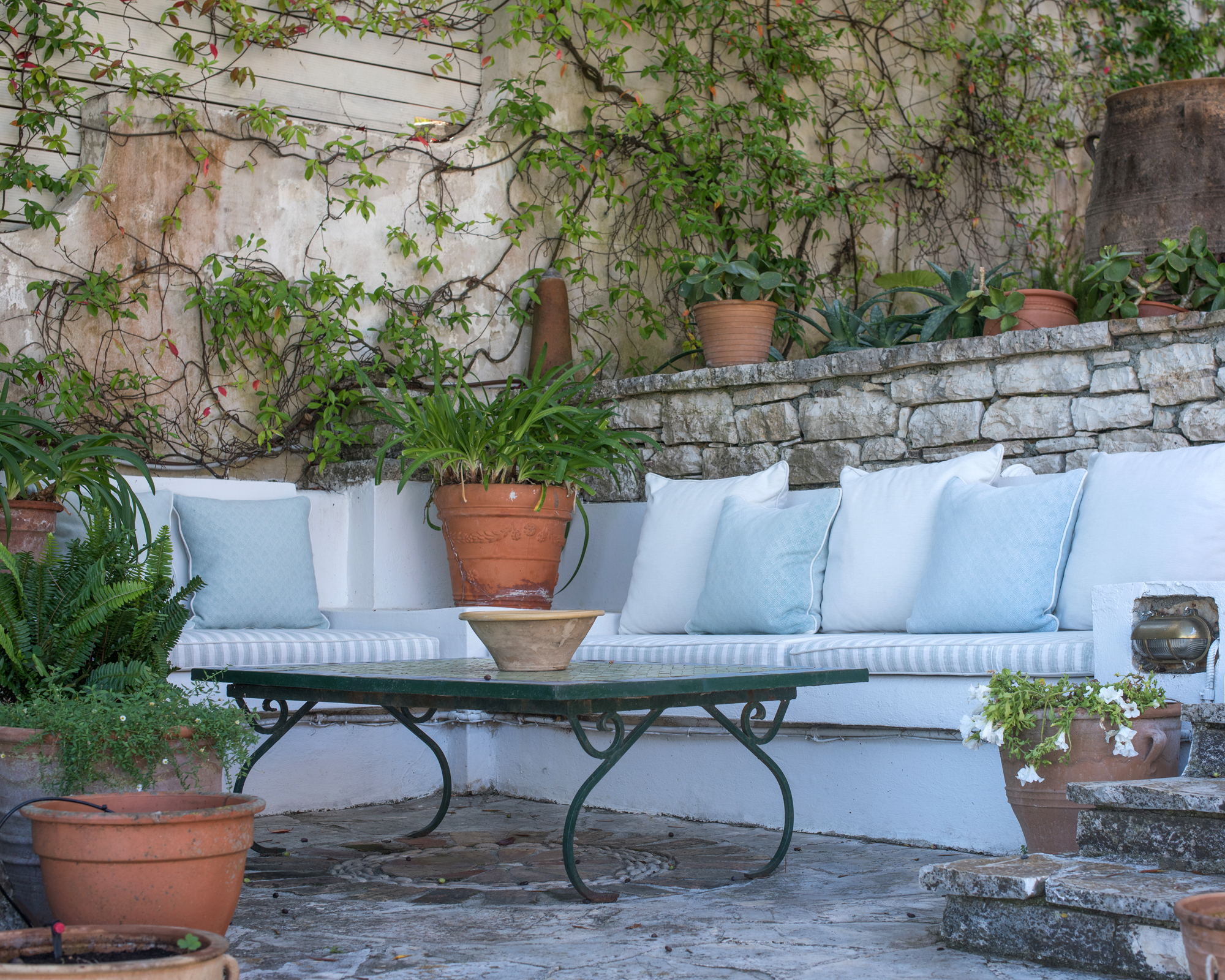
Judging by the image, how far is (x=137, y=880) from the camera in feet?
6.27

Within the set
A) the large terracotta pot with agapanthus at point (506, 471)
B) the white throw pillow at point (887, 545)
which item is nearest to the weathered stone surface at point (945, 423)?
the white throw pillow at point (887, 545)

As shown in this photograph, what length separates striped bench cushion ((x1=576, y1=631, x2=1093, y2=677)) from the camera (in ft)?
9.45

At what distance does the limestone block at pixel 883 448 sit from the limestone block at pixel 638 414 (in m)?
0.80

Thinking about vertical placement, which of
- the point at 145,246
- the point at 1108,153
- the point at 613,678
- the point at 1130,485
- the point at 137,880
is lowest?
the point at 137,880

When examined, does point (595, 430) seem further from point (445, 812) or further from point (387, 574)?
point (445, 812)

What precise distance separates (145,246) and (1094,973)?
12.7 feet

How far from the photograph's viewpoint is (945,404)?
3.94 meters

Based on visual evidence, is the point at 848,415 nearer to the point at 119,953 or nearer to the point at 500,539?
the point at 500,539

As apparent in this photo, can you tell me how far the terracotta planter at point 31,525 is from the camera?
337 centimetres

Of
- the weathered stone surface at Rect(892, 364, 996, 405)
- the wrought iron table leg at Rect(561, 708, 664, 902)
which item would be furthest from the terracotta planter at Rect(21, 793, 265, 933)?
the weathered stone surface at Rect(892, 364, 996, 405)

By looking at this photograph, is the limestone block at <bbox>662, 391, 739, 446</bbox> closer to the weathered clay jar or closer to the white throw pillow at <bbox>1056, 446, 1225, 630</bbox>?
the white throw pillow at <bbox>1056, 446, 1225, 630</bbox>

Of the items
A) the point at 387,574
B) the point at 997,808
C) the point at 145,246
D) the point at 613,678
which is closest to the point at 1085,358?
the point at 997,808

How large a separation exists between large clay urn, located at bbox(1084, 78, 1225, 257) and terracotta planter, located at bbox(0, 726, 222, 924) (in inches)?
158

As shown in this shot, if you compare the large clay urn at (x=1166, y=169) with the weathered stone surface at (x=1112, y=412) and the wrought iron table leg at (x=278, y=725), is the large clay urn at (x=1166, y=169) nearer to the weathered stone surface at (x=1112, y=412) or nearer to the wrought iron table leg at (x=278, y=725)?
the weathered stone surface at (x=1112, y=412)
